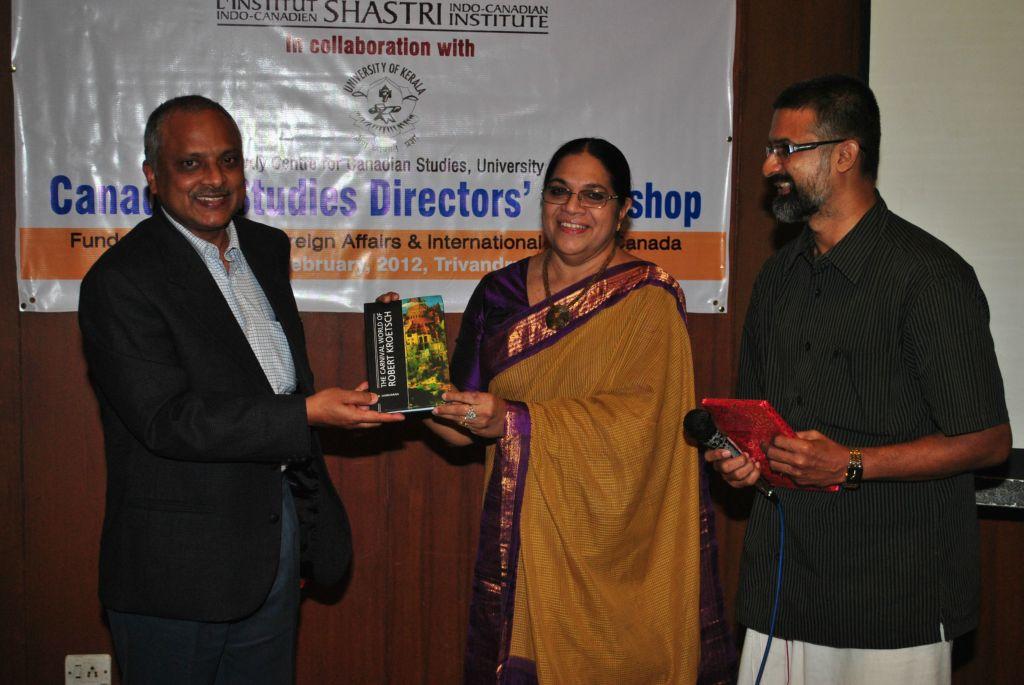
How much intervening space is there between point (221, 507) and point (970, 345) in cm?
155

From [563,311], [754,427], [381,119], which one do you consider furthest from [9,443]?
[754,427]

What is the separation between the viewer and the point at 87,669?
2.90 metres

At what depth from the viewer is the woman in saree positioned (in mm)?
2105

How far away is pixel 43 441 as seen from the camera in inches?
112

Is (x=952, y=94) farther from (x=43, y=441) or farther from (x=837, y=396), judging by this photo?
(x=43, y=441)

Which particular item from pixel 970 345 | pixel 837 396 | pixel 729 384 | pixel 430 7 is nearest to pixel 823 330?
pixel 837 396

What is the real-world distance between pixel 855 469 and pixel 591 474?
65cm

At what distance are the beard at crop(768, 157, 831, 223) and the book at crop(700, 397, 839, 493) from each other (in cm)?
43

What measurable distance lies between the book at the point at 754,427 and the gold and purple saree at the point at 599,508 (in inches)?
13.5

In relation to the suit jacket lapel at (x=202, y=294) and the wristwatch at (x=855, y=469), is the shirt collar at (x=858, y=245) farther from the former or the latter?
the suit jacket lapel at (x=202, y=294)

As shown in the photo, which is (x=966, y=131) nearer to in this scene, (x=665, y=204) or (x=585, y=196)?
(x=665, y=204)

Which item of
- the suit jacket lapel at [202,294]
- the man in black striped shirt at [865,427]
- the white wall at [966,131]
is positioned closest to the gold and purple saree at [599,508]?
the man in black striped shirt at [865,427]

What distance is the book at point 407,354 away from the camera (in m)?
1.91

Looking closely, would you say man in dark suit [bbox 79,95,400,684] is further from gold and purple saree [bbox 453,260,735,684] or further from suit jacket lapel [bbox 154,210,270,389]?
gold and purple saree [bbox 453,260,735,684]
